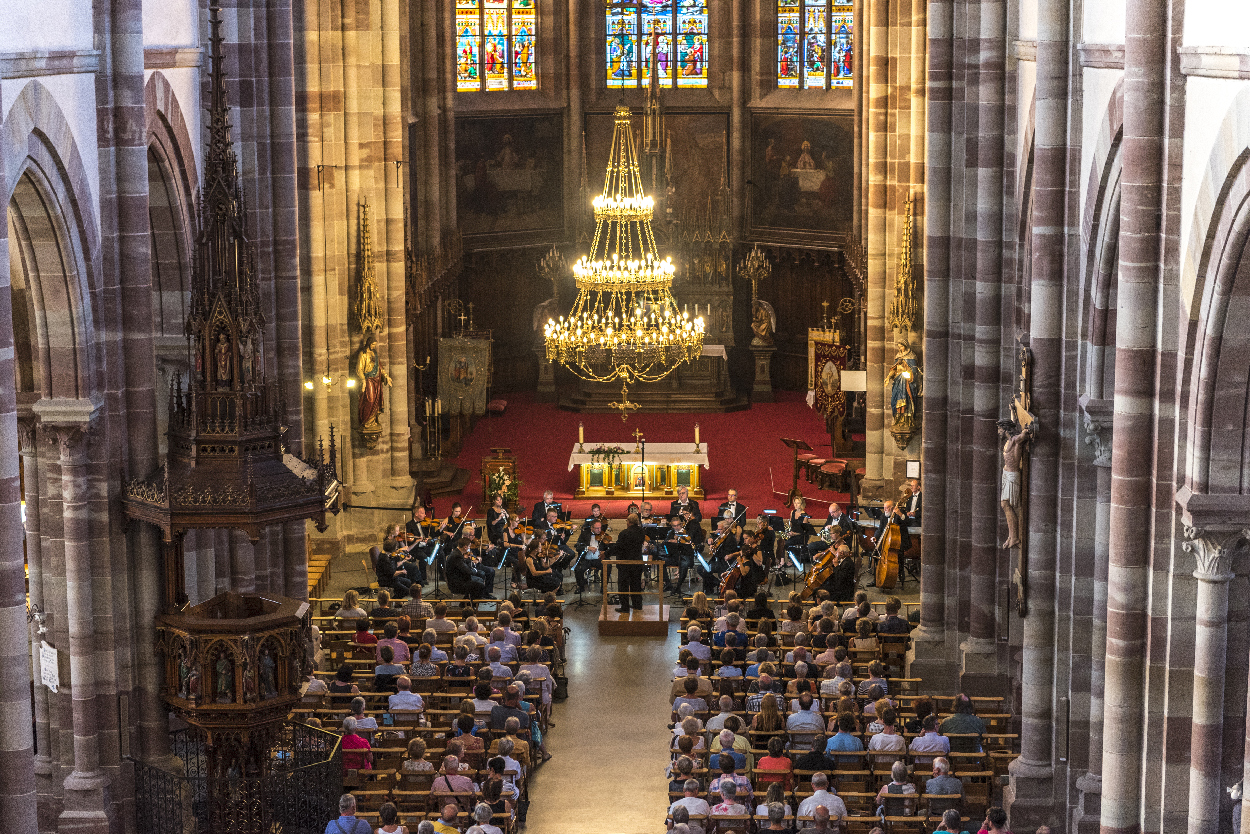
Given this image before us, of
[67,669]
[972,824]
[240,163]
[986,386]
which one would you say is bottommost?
[972,824]

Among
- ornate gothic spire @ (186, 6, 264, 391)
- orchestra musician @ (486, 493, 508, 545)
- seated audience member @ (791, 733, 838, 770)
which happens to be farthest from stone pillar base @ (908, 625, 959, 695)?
ornate gothic spire @ (186, 6, 264, 391)

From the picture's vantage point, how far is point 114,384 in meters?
17.5

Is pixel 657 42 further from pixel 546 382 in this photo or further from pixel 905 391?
pixel 905 391

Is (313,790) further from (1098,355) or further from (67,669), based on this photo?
(1098,355)

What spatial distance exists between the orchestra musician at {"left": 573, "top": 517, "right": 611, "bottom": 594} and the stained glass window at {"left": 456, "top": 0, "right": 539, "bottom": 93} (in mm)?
14634

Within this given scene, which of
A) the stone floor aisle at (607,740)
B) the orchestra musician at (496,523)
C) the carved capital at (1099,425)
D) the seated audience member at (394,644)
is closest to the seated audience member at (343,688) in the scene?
the seated audience member at (394,644)

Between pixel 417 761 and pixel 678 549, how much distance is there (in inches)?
356

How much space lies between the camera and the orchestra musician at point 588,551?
27344 millimetres

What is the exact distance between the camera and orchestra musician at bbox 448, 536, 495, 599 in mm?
26188

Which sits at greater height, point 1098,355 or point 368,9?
point 368,9

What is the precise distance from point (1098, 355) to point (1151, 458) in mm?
2685

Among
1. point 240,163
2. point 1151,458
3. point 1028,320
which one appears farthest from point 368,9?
point 1151,458

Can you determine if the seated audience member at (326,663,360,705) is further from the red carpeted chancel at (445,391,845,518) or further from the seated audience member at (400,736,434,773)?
the red carpeted chancel at (445,391,845,518)

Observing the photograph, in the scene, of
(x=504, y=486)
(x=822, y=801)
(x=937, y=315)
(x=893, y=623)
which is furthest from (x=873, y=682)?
(x=504, y=486)
